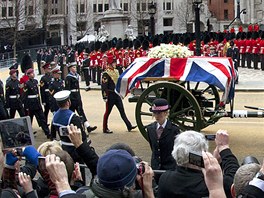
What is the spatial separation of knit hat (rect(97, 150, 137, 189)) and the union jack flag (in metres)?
6.77

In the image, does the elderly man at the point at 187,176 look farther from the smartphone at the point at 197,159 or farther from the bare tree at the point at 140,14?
the bare tree at the point at 140,14

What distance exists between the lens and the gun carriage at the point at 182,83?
404 inches

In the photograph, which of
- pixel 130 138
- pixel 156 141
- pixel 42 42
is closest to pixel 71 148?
pixel 156 141

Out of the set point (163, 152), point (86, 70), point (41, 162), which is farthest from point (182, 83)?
point (86, 70)

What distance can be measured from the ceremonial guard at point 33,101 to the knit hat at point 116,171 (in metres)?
9.64

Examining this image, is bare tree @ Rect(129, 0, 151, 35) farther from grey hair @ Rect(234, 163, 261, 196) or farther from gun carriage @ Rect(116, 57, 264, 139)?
grey hair @ Rect(234, 163, 261, 196)

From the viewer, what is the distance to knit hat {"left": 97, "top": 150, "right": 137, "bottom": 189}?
3547mm

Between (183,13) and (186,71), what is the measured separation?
245ft

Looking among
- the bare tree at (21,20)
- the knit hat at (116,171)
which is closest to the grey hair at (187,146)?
the knit hat at (116,171)

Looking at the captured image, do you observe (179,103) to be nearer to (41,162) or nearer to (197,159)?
(41,162)

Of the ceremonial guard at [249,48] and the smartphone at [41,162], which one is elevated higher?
the ceremonial guard at [249,48]

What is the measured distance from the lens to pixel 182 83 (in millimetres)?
11070

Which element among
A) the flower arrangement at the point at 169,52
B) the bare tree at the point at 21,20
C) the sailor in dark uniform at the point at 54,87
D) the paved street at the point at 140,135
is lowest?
the paved street at the point at 140,135

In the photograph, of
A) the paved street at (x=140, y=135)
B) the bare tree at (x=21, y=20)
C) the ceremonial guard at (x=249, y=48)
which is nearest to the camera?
the paved street at (x=140, y=135)
